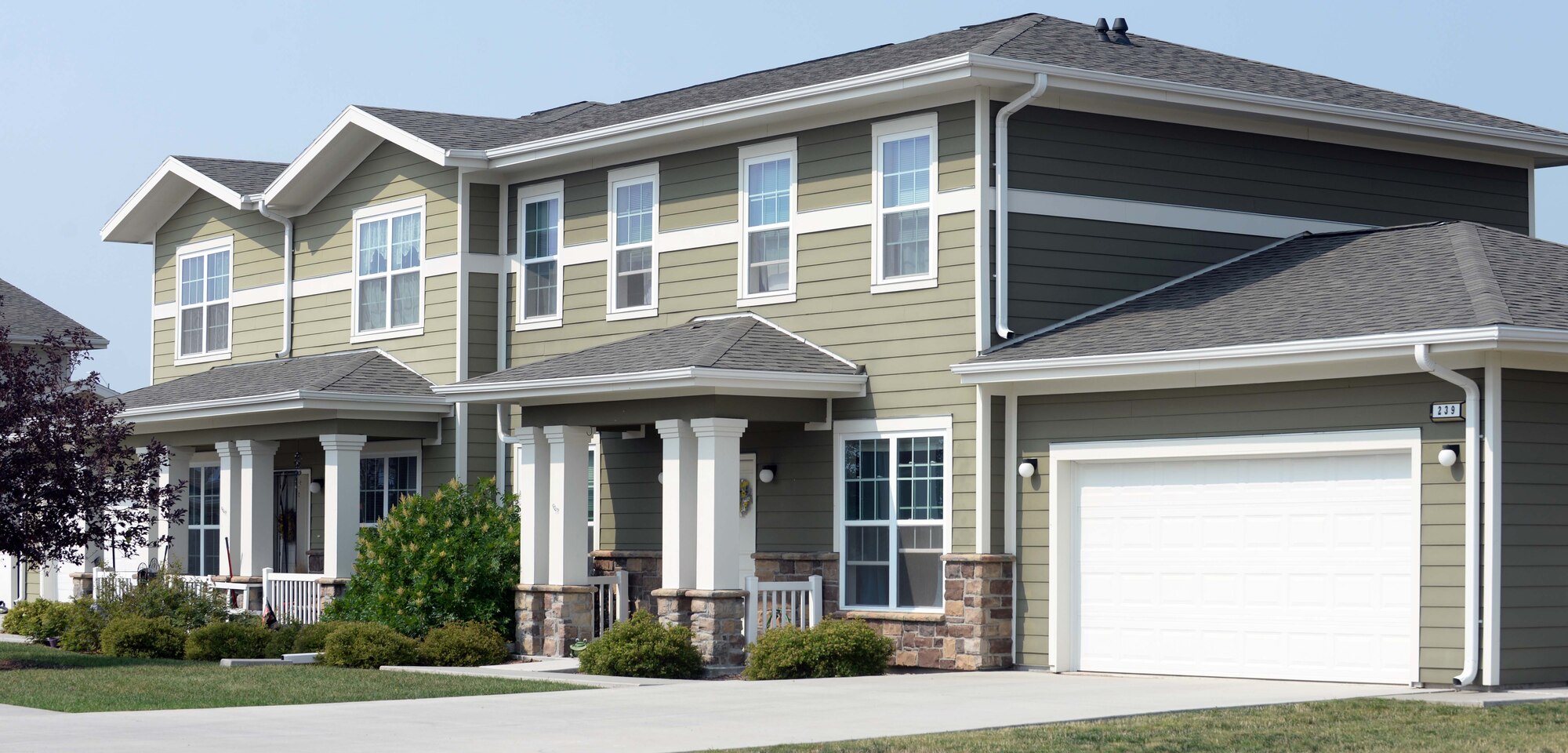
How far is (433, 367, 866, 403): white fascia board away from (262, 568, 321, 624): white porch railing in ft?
14.3

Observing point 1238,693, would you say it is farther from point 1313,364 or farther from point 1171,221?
point 1171,221

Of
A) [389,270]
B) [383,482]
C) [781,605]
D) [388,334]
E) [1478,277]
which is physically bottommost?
[781,605]

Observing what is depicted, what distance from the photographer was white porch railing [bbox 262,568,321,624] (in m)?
22.7

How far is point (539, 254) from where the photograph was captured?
2291 cm

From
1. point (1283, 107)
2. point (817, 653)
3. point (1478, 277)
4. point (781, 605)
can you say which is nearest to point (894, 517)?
point (781, 605)

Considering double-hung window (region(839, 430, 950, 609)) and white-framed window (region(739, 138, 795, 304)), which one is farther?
white-framed window (region(739, 138, 795, 304))

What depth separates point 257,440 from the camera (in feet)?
77.1

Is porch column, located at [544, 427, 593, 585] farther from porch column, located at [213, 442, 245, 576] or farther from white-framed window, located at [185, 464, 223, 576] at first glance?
white-framed window, located at [185, 464, 223, 576]

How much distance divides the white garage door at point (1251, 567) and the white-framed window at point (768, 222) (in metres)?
4.14

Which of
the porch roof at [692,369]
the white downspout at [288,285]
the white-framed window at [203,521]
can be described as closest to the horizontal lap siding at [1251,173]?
the porch roof at [692,369]

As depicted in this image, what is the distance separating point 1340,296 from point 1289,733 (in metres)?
5.58

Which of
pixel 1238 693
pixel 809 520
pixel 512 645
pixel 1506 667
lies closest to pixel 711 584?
pixel 809 520

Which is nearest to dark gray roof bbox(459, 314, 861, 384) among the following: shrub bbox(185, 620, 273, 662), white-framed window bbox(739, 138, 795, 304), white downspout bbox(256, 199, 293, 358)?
white-framed window bbox(739, 138, 795, 304)

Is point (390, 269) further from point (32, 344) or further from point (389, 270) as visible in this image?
point (32, 344)
